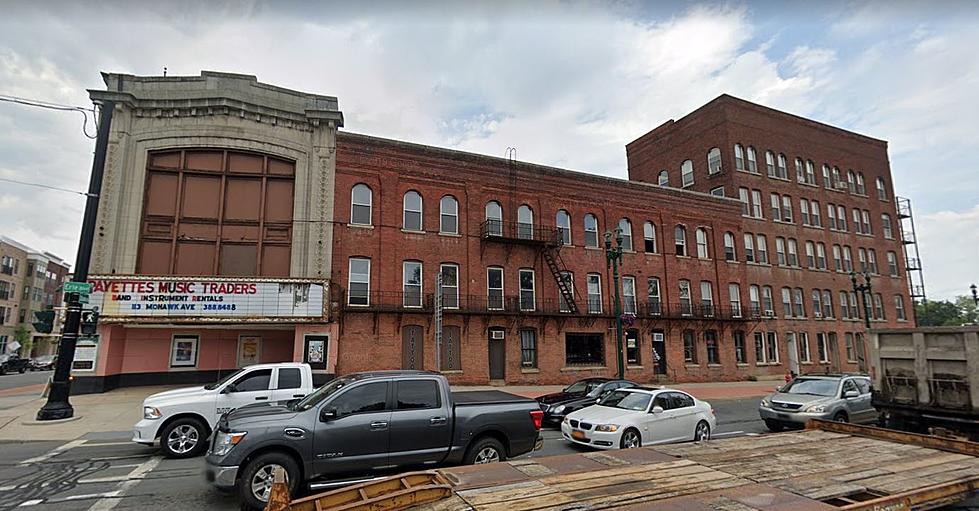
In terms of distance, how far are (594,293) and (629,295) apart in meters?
2.46

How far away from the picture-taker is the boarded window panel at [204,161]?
886 inches

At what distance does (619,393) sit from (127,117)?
23.3 m

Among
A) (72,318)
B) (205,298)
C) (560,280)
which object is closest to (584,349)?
(560,280)

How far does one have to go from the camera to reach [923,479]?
5.07 metres

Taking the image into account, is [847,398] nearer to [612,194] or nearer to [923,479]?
[923,479]

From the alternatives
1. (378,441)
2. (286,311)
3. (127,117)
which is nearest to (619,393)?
(378,441)

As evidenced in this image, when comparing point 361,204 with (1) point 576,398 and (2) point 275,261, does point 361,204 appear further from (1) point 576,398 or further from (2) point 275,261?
(1) point 576,398

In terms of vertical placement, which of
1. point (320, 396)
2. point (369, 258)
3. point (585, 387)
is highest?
point (369, 258)

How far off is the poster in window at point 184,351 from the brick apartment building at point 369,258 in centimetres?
9

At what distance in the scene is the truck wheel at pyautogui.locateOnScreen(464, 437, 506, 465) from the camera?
26.7ft

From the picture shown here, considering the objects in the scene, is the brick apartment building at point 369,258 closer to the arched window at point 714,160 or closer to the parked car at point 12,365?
the arched window at point 714,160

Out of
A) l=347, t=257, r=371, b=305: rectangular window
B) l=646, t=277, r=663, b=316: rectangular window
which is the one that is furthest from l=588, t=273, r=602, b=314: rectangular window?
l=347, t=257, r=371, b=305: rectangular window

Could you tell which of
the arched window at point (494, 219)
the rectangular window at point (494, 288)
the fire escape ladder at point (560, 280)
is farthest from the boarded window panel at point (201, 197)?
the fire escape ladder at point (560, 280)

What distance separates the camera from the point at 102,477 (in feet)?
28.7
